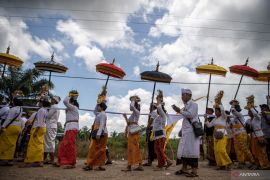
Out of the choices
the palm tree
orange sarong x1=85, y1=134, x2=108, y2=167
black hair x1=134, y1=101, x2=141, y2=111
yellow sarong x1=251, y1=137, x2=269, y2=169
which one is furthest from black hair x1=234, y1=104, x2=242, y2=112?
the palm tree

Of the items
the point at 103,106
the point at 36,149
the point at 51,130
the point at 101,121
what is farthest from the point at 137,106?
the point at 36,149

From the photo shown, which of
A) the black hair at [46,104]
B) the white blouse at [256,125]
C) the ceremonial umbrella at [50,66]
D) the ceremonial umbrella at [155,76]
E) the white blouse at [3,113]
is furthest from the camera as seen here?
the ceremonial umbrella at [50,66]

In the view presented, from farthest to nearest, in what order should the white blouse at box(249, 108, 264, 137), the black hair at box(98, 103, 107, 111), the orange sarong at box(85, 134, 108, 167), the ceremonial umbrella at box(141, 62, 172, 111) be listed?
the ceremonial umbrella at box(141, 62, 172, 111), the white blouse at box(249, 108, 264, 137), the black hair at box(98, 103, 107, 111), the orange sarong at box(85, 134, 108, 167)

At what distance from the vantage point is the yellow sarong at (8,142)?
26.4ft

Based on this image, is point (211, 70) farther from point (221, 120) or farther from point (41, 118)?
point (41, 118)

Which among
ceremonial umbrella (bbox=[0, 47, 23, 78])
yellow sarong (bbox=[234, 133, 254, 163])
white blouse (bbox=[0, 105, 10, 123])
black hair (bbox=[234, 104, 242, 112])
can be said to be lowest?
yellow sarong (bbox=[234, 133, 254, 163])

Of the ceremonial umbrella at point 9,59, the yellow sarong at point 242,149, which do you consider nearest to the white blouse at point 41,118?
the ceremonial umbrella at point 9,59

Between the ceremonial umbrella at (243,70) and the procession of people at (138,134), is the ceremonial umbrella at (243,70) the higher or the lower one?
the higher one

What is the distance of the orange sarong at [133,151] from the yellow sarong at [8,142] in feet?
10.9

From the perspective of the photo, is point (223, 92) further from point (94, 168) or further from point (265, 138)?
point (94, 168)

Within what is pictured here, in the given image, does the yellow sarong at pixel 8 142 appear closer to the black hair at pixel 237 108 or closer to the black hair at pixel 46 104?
the black hair at pixel 46 104

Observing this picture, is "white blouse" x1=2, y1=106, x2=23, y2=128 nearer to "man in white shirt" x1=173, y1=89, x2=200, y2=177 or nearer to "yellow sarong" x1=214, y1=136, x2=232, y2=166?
"man in white shirt" x1=173, y1=89, x2=200, y2=177

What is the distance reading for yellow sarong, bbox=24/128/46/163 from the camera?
25.6ft

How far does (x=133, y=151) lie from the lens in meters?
7.88
